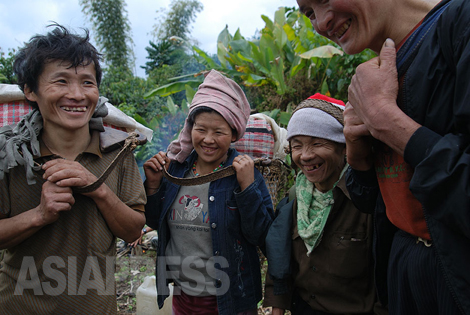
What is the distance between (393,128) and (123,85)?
9.01 meters

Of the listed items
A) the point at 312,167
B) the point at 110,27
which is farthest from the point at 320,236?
the point at 110,27

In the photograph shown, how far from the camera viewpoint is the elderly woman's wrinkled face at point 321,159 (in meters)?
1.94

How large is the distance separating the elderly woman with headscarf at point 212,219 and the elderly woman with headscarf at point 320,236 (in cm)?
18

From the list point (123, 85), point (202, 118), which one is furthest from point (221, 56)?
point (202, 118)

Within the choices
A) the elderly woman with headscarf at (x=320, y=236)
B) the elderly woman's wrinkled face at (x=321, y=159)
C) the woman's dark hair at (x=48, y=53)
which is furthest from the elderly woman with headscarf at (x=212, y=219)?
the woman's dark hair at (x=48, y=53)

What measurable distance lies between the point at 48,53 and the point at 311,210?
5.67ft

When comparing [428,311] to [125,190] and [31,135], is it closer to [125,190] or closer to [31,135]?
[125,190]

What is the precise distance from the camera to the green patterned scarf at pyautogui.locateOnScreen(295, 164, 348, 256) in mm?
1835

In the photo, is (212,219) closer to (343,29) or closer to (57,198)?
(57,198)

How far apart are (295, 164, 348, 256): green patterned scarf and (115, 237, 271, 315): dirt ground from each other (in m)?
1.96

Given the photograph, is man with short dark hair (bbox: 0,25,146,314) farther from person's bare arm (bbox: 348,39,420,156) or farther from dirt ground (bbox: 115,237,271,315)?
dirt ground (bbox: 115,237,271,315)

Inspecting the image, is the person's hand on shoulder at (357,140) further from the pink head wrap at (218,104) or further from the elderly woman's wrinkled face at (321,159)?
the pink head wrap at (218,104)

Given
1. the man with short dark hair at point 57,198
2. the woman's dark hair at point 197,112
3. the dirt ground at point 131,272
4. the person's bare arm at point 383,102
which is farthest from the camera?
the dirt ground at point 131,272

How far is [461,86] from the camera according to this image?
2.92ft
